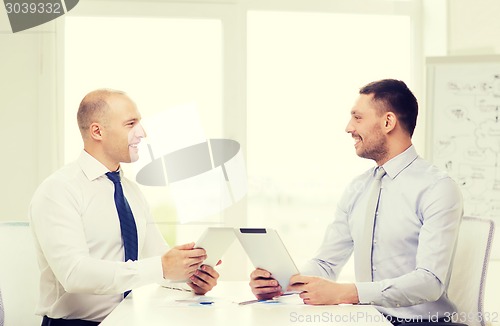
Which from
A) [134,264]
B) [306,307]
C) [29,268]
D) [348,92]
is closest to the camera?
[306,307]

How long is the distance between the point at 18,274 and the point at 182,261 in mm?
759

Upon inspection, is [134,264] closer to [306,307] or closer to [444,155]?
[306,307]

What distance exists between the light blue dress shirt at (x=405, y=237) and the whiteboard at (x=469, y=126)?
6.39ft

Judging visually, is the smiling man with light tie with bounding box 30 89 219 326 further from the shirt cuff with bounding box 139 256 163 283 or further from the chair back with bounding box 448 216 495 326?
the chair back with bounding box 448 216 495 326

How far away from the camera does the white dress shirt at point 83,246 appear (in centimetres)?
246

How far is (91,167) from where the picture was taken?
2805mm

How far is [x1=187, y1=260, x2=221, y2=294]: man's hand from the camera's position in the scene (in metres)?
2.54

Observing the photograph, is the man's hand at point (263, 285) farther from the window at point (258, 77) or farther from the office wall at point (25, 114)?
the office wall at point (25, 114)

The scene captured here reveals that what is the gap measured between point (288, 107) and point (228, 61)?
0.52 m

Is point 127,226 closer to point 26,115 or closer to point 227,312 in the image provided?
point 227,312

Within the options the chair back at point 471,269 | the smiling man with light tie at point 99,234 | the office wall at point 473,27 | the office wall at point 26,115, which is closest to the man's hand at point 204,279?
the smiling man with light tie at point 99,234

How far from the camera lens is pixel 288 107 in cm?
490

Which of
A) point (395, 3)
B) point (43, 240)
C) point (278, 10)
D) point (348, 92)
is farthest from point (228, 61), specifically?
point (43, 240)

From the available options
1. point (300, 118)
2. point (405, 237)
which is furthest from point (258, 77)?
point (405, 237)
